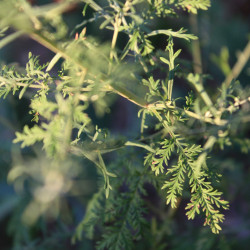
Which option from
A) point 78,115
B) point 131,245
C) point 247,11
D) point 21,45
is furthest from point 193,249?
point 21,45

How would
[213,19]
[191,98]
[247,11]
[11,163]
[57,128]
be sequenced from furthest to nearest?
1. [247,11]
2. [213,19]
3. [11,163]
4. [191,98]
5. [57,128]

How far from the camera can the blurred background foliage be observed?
3.78 ft

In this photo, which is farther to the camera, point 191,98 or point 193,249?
point 193,249

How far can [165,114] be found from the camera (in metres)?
0.59

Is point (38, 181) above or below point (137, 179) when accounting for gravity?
below

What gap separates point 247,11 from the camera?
89.9 inches

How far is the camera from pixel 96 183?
161 cm

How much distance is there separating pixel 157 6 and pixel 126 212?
47 cm

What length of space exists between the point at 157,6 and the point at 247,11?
78.6 inches

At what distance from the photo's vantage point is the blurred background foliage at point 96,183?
115 cm

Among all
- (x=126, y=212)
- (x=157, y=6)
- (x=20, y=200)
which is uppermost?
(x=157, y=6)

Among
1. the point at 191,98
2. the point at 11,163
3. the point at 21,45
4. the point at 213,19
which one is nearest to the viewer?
the point at 191,98

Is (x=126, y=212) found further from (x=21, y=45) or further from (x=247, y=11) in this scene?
(x=21, y=45)

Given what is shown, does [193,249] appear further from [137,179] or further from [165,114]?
[165,114]
